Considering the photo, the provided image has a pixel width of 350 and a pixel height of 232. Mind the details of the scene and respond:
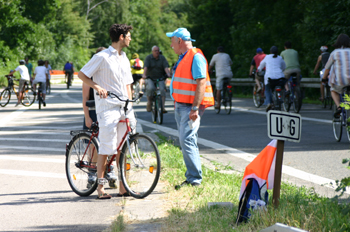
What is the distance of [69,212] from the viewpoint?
18.8ft

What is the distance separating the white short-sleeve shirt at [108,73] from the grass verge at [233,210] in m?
Result: 1.24

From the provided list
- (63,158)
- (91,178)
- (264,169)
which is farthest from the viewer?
(63,158)

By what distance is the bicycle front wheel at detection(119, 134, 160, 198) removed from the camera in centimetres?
617

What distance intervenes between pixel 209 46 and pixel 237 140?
101ft

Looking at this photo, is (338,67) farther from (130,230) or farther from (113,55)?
(130,230)

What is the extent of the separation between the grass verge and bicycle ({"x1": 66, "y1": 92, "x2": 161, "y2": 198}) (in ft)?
1.10

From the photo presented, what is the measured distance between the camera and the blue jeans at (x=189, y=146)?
6.51m

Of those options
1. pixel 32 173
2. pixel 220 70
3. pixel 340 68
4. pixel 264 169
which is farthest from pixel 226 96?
pixel 264 169

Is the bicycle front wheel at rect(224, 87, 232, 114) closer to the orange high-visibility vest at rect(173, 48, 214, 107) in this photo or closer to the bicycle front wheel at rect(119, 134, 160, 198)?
the orange high-visibility vest at rect(173, 48, 214, 107)

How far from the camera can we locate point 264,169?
4.77 meters

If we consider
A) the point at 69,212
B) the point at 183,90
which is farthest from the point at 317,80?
the point at 69,212

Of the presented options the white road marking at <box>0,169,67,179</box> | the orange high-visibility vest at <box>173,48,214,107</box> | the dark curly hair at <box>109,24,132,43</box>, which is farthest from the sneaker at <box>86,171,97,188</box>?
the dark curly hair at <box>109,24,132,43</box>

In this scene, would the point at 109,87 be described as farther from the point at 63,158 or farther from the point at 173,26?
the point at 173,26

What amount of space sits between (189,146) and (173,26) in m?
101
